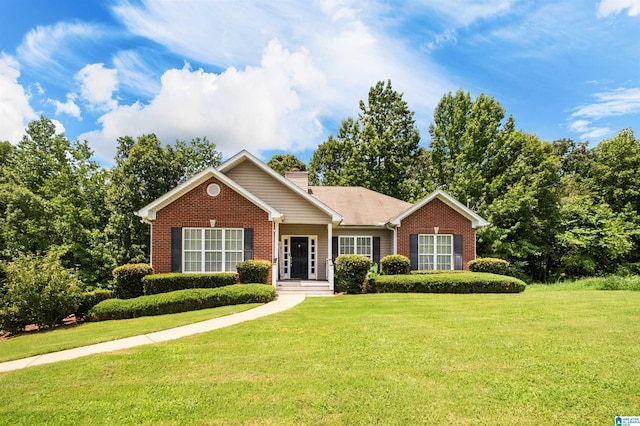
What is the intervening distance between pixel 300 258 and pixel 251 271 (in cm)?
493

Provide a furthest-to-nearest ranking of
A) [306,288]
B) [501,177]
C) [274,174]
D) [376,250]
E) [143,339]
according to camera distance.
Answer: [501,177]
[376,250]
[274,174]
[306,288]
[143,339]

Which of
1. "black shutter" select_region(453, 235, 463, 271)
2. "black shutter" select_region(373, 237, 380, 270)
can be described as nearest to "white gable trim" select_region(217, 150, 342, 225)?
"black shutter" select_region(373, 237, 380, 270)

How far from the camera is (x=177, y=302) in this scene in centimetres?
1281

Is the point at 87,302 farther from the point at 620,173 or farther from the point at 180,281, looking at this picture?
the point at 620,173

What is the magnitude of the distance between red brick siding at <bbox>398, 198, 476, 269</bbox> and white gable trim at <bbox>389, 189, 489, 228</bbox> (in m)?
0.17

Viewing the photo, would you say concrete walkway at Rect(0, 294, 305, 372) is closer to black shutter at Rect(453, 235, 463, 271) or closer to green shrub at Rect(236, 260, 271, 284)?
green shrub at Rect(236, 260, 271, 284)

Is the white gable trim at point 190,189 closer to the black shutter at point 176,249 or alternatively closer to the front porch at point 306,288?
the black shutter at point 176,249

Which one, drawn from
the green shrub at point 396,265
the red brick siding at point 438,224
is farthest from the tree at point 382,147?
the green shrub at point 396,265

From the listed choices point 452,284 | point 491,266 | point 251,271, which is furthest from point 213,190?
point 491,266

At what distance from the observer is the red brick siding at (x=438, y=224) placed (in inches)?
765

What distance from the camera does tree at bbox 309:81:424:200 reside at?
34.2 m

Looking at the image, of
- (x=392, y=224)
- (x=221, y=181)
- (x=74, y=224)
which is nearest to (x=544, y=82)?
(x=392, y=224)

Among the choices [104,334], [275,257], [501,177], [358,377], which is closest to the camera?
[358,377]

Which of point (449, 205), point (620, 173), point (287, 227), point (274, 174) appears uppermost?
point (620, 173)
